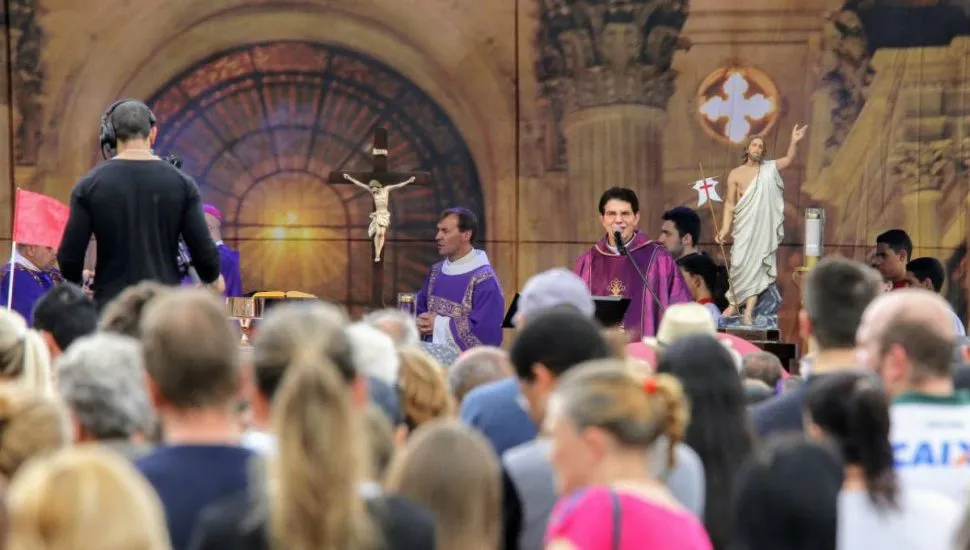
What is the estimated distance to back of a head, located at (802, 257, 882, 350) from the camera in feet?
16.3

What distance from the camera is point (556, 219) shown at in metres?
15.1

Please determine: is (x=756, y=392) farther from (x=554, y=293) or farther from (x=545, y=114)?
(x=545, y=114)

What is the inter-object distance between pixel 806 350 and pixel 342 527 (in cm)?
1200

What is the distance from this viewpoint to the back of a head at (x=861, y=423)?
384 cm

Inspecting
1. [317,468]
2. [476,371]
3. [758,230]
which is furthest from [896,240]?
[317,468]

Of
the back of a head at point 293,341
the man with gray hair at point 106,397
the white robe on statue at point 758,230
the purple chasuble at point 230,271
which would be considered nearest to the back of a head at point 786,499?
the back of a head at point 293,341

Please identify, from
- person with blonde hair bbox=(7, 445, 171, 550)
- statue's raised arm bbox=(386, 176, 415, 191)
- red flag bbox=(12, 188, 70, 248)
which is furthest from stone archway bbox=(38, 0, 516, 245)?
person with blonde hair bbox=(7, 445, 171, 550)

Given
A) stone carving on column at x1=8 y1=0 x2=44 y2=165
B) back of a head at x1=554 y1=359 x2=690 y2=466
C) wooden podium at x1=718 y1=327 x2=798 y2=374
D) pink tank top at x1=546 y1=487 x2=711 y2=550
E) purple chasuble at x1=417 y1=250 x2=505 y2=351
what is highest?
stone carving on column at x1=8 y1=0 x2=44 y2=165

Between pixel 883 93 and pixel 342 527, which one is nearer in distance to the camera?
pixel 342 527

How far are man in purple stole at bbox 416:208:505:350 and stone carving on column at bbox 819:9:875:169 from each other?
15.0ft

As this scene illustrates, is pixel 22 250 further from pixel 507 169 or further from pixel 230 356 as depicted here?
pixel 230 356

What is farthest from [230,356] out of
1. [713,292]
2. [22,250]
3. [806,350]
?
[806,350]

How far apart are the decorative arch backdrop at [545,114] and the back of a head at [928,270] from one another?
1184 mm

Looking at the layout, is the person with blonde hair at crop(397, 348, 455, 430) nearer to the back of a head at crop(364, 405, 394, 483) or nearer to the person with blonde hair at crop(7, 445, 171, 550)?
the back of a head at crop(364, 405, 394, 483)
